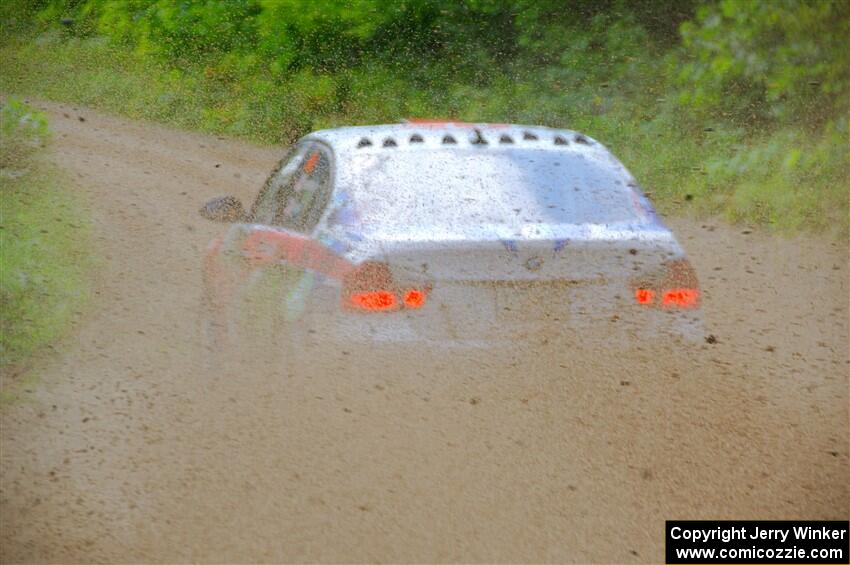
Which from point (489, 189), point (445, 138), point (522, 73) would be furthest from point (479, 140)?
point (522, 73)

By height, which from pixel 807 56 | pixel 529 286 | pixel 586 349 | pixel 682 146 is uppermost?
pixel 529 286

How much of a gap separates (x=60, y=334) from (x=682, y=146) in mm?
6535

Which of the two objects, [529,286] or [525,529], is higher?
[529,286]

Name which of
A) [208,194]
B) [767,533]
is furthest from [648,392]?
[208,194]

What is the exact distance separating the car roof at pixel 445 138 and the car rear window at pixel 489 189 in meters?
0.06

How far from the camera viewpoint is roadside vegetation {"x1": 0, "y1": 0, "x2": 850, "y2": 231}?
1038 centimetres

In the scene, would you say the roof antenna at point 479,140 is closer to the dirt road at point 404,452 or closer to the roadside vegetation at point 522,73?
the dirt road at point 404,452

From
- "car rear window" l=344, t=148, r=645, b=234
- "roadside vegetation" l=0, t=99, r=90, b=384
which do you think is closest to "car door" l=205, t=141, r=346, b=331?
"car rear window" l=344, t=148, r=645, b=234

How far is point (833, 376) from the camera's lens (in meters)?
6.21

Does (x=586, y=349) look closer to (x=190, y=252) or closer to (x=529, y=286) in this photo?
(x=529, y=286)

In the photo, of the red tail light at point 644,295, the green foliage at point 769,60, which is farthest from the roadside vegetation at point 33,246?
the green foliage at point 769,60

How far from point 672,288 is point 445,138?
130 cm

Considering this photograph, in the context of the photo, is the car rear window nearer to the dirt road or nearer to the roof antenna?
the roof antenna

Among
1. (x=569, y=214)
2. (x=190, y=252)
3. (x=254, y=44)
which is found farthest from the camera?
(x=254, y=44)
